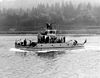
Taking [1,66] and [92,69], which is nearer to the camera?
[92,69]

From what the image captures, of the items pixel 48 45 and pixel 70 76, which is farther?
pixel 48 45

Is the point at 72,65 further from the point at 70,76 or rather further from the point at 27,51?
the point at 27,51

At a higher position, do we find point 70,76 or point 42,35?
point 42,35

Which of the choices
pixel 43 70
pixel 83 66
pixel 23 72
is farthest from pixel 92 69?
pixel 23 72

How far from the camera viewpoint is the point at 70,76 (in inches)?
2127

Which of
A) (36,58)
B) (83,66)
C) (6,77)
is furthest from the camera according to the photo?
(36,58)

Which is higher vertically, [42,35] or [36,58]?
[42,35]

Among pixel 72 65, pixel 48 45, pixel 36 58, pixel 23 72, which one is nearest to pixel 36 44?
pixel 48 45

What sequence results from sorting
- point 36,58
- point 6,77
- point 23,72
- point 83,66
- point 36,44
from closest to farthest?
point 6,77
point 23,72
point 83,66
point 36,58
point 36,44

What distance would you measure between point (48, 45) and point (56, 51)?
3.27 meters

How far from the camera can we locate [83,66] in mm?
64625

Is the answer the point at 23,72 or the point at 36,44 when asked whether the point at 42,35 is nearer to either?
the point at 36,44

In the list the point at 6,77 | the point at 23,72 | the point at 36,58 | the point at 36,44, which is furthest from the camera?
the point at 36,44

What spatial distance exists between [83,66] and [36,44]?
3063cm
